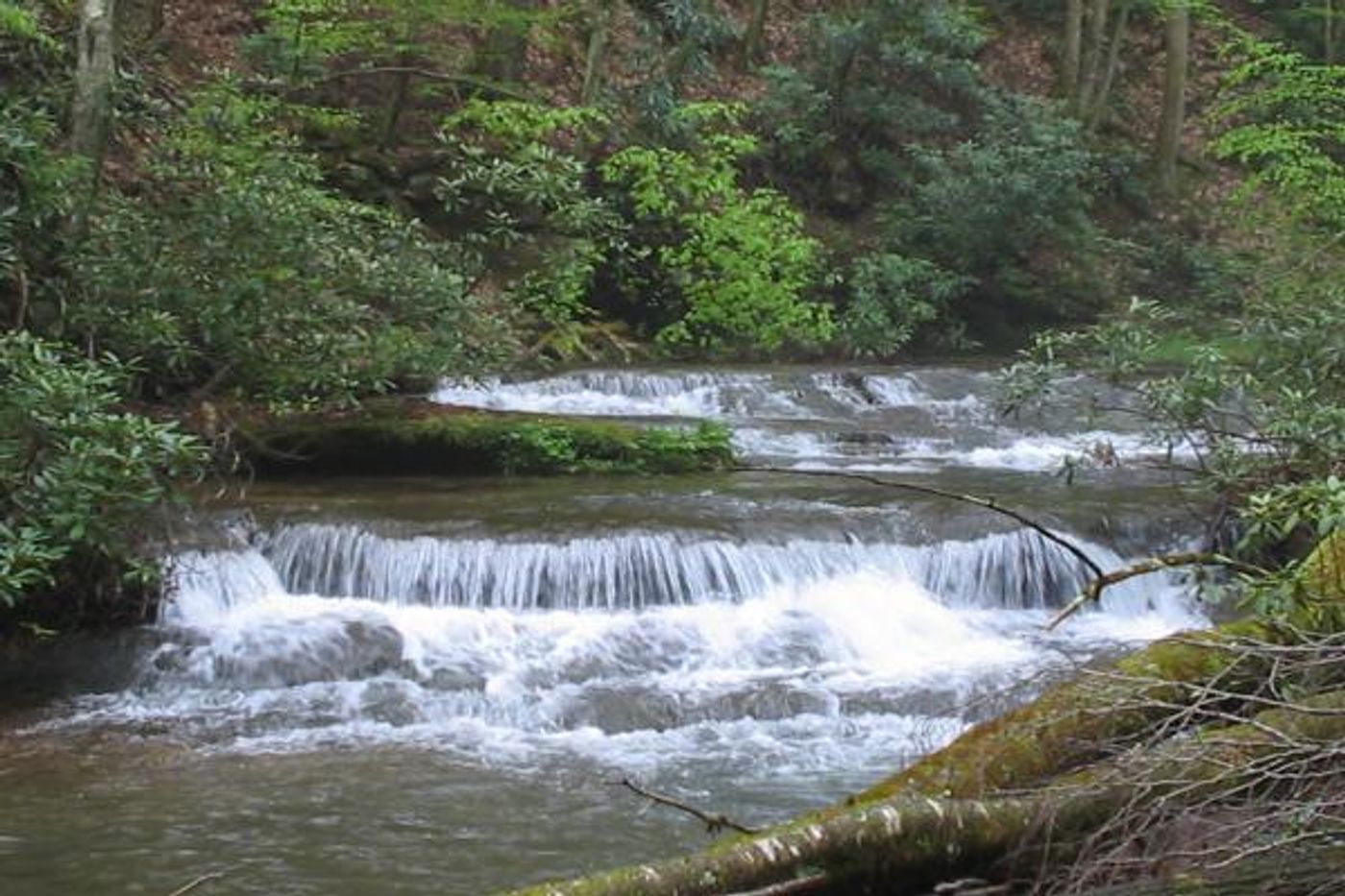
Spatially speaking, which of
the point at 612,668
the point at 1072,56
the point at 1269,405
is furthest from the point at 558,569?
the point at 1072,56

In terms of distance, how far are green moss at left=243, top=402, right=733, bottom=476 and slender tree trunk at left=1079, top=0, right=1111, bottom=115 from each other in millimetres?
16031

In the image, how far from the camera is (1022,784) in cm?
448

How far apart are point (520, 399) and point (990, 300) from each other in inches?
394

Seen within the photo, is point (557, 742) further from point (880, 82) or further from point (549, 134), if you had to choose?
point (880, 82)

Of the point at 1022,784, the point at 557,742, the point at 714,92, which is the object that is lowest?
the point at 557,742

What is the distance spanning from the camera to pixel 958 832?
13.2 ft

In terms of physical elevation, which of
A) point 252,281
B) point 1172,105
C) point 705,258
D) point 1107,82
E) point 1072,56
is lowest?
point 252,281

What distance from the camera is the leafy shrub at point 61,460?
769 cm

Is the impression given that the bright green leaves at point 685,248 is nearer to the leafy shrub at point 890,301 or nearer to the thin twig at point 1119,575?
the leafy shrub at point 890,301

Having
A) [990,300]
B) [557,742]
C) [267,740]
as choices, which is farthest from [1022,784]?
[990,300]

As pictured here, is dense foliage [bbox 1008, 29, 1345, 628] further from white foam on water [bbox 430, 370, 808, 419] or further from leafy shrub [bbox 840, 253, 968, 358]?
leafy shrub [bbox 840, 253, 968, 358]

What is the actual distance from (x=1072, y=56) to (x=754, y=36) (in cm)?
562

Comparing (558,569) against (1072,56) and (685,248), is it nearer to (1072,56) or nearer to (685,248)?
(685,248)

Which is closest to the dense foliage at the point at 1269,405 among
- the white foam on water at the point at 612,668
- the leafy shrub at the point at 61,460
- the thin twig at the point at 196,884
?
the white foam on water at the point at 612,668
